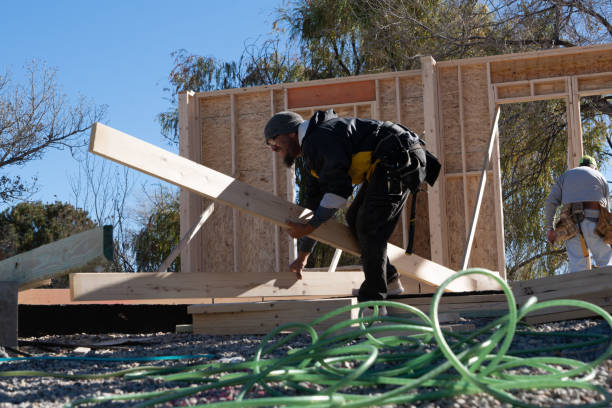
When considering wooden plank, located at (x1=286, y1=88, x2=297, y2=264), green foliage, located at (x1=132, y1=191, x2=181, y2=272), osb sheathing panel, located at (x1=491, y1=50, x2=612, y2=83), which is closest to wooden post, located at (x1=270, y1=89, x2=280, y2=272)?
wooden plank, located at (x1=286, y1=88, x2=297, y2=264)

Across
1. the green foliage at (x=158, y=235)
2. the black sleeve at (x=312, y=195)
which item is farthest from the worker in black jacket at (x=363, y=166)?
the green foliage at (x=158, y=235)

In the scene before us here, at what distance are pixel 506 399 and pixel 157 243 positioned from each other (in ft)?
60.8

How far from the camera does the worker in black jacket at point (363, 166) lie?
3803 millimetres

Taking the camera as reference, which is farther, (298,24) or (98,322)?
(298,24)

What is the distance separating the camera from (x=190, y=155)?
9047 millimetres

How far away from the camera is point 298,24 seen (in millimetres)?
19719

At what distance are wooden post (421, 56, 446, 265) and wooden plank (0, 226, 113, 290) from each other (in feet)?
17.5

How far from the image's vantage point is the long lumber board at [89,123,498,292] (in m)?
3.47

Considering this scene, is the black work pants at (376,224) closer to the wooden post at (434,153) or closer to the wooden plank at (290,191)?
the wooden post at (434,153)

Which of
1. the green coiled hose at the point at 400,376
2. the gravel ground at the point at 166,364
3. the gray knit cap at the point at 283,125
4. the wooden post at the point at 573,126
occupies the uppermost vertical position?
the wooden post at the point at 573,126

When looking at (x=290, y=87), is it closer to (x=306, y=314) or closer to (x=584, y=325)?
(x=306, y=314)

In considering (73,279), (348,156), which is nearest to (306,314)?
(348,156)

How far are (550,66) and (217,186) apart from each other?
5.75m

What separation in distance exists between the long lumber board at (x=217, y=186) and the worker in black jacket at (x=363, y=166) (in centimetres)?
17
